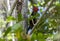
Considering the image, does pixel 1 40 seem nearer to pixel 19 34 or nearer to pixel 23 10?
pixel 19 34

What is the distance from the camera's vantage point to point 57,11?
388 mm

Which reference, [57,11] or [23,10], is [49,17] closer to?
[57,11]

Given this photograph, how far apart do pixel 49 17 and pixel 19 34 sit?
0.40 ft

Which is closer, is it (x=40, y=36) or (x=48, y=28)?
(x=40, y=36)

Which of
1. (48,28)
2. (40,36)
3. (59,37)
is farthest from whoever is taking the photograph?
(48,28)

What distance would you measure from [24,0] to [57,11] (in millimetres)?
322

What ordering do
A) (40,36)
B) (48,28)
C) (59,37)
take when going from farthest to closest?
(48,28), (40,36), (59,37)

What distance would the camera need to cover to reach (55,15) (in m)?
0.42

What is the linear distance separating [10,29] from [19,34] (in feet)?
0.11

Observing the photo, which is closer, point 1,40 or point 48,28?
point 1,40

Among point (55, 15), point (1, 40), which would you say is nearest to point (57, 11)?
point (55, 15)

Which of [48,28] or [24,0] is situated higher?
[24,0]

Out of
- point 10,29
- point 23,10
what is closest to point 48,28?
point 23,10

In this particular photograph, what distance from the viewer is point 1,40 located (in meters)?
0.40
